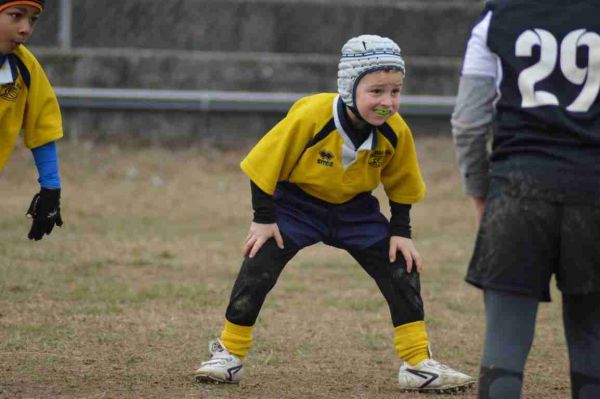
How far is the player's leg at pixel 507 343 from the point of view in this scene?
10.6 ft

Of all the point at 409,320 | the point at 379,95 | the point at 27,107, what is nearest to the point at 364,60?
the point at 379,95

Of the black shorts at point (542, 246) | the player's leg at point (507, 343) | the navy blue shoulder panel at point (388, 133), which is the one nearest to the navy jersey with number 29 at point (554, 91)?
the black shorts at point (542, 246)

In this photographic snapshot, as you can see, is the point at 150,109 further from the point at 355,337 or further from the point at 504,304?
the point at 504,304

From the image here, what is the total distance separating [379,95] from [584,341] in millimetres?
1346

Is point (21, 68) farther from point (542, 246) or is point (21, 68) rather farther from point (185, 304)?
point (185, 304)

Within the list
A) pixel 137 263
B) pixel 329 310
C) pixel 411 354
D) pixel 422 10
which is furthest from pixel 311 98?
pixel 422 10

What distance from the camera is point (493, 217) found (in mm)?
3248

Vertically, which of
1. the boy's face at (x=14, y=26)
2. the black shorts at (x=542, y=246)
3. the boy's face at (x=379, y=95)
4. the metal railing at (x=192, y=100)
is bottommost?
the black shorts at (x=542, y=246)

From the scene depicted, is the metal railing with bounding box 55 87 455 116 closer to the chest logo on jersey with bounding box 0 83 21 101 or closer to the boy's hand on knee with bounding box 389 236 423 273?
the boy's hand on knee with bounding box 389 236 423 273

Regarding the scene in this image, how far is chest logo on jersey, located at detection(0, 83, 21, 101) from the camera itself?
14.0 ft

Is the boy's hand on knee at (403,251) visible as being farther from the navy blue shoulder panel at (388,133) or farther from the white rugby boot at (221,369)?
the white rugby boot at (221,369)

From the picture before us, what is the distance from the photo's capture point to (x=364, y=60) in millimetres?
4227

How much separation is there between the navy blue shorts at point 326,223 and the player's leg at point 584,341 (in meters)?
1.33

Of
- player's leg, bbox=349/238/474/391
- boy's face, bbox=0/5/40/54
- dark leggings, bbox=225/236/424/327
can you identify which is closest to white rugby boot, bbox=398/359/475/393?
player's leg, bbox=349/238/474/391
